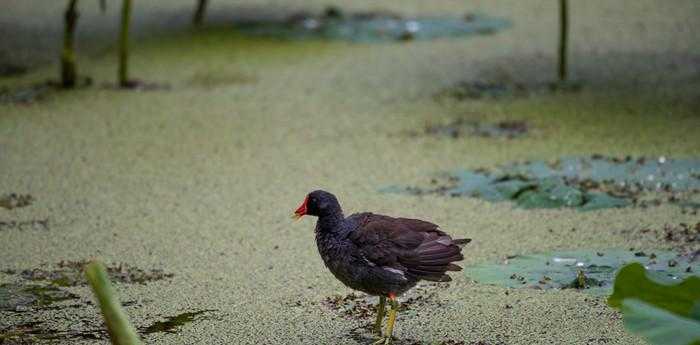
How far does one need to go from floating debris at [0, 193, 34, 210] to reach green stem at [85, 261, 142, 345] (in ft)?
7.05

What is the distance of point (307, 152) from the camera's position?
15.4 feet

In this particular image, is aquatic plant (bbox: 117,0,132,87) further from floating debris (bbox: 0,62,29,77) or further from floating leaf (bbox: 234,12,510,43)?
floating leaf (bbox: 234,12,510,43)

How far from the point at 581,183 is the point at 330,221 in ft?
4.88

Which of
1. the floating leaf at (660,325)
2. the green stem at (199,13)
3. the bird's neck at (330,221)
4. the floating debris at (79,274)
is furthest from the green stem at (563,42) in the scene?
the floating leaf at (660,325)

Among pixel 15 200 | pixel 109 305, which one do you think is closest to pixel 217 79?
pixel 15 200

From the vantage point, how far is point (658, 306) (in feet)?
6.69

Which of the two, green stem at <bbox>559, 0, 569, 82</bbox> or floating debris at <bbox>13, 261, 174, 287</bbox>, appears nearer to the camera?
floating debris at <bbox>13, 261, 174, 287</bbox>

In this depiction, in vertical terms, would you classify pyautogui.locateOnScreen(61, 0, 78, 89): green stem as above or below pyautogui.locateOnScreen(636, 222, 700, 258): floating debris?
above

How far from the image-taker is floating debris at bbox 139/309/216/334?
9.34 ft

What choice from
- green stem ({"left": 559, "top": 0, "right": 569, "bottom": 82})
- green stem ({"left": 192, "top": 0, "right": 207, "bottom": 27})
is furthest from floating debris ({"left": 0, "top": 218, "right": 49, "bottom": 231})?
green stem ({"left": 192, "top": 0, "right": 207, "bottom": 27})

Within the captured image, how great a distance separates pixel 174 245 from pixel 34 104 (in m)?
2.18

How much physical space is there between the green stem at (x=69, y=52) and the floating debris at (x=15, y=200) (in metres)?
1.63

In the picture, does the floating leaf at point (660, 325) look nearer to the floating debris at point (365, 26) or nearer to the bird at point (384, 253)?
the bird at point (384, 253)

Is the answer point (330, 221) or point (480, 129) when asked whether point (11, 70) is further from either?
point (330, 221)
